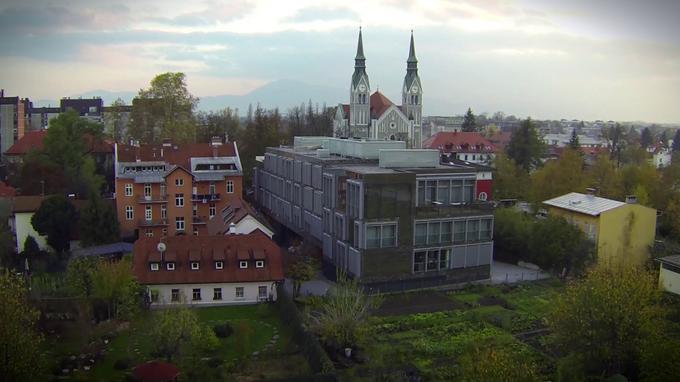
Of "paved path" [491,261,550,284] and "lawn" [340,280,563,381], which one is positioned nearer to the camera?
"lawn" [340,280,563,381]

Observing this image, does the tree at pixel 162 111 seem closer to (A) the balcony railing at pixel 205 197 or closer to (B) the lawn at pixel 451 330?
(A) the balcony railing at pixel 205 197

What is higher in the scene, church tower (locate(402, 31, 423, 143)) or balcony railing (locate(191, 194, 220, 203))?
church tower (locate(402, 31, 423, 143))

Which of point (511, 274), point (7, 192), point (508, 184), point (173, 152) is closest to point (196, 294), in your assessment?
point (511, 274)

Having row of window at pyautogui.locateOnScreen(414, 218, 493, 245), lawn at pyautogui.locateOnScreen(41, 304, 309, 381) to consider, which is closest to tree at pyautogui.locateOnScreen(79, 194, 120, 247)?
lawn at pyautogui.locateOnScreen(41, 304, 309, 381)

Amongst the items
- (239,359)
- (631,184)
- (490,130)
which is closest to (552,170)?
(631,184)

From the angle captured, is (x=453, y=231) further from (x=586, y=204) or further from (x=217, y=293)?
(x=217, y=293)

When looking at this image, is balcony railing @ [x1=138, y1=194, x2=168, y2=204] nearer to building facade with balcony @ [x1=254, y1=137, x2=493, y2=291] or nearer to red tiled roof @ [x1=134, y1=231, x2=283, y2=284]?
building facade with balcony @ [x1=254, y1=137, x2=493, y2=291]

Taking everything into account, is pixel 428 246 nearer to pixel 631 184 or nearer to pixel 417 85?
pixel 631 184
